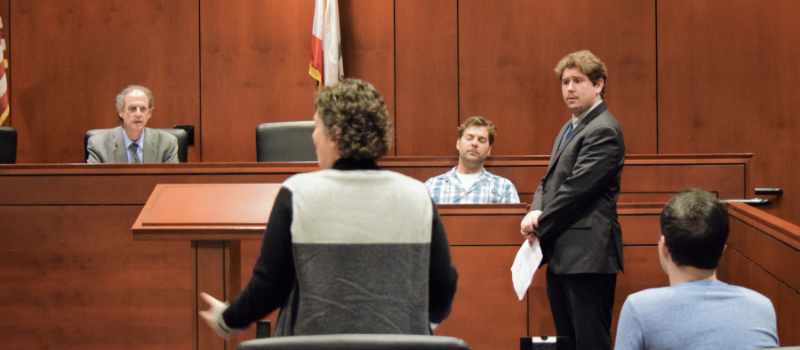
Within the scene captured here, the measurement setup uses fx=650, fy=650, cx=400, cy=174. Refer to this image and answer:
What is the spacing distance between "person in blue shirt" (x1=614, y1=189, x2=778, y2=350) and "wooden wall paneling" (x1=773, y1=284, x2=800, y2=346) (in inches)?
50.5

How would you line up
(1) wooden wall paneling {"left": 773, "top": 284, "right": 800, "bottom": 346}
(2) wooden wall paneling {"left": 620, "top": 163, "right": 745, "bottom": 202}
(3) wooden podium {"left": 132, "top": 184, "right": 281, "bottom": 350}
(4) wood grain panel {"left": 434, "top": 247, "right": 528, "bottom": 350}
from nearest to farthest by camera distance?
(3) wooden podium {"left": 132, "top": 184, "right": 281, "bottom": 350} < (1) wooden wall paneling {"left": 773, "top": 284, "right": 800, "bottom": 346} < (4) wood grain panel {"left": 434, "top": 247, "right": 528, "bottom": 350} < (2) wooden wall paneling {"left": 620, "top": 163, "right": 745, "bottom": 202}

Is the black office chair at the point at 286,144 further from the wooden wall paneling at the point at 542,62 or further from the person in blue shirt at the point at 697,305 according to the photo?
the person in blue shirt at the point at 697,305

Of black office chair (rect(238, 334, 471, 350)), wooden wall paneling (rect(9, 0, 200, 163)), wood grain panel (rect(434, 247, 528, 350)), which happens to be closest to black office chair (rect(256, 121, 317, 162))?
wooden wall paneling (rect(9, 0, 200, 163))

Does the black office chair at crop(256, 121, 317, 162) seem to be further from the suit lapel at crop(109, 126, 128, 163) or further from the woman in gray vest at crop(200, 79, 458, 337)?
the woman in gray vest at crop(200, 79, 458, 337)

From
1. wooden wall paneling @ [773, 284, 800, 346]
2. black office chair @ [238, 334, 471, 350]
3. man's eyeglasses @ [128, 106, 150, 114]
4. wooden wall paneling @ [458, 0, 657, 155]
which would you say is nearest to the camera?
black office chair @ [238, 334, 471, 350]

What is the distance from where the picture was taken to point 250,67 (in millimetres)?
5273

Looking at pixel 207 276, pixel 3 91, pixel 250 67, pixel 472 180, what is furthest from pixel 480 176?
pixel 3 91

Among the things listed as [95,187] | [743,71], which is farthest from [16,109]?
[743,71]

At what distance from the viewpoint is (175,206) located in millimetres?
1881

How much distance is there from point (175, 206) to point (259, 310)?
692 millimetres

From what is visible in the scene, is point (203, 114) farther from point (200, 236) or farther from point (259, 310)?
point (259, 310)

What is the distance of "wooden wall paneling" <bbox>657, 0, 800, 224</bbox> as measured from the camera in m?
4.93

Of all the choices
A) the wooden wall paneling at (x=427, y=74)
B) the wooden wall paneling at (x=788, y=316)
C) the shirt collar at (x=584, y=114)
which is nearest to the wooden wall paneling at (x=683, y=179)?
the wooden wall paneling at (x=788, y=316)

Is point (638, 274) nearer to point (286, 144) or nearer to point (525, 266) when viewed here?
point (525, 266)
